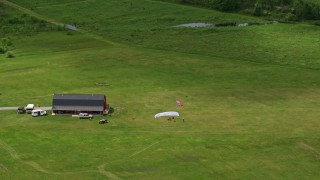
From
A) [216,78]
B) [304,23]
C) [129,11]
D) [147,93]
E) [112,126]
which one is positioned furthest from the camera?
[129,11]

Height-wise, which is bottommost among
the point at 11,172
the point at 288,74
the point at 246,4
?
the point at 11,172

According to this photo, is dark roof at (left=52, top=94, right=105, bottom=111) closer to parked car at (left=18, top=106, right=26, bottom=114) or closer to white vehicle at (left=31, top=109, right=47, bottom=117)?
white vehicle at (left=31, top=109, right=47, bottom=117)

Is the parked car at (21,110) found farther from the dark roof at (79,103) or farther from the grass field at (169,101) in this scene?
the dark roof at (79,103)

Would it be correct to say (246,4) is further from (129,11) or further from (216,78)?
(216,78)

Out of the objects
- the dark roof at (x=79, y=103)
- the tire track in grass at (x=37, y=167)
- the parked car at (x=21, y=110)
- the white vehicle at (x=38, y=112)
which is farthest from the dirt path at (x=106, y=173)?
the parked car at (x=21, y=110)

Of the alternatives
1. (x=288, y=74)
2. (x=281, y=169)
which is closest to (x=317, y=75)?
(x=288, y=74)

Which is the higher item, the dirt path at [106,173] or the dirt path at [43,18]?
the dirt path at [43,18]

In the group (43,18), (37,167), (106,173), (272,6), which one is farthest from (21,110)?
(272,6)

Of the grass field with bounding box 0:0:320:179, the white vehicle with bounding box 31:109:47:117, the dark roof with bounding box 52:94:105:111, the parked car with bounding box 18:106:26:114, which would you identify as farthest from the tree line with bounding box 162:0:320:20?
the parked car with bounding box 18:106:26:114
